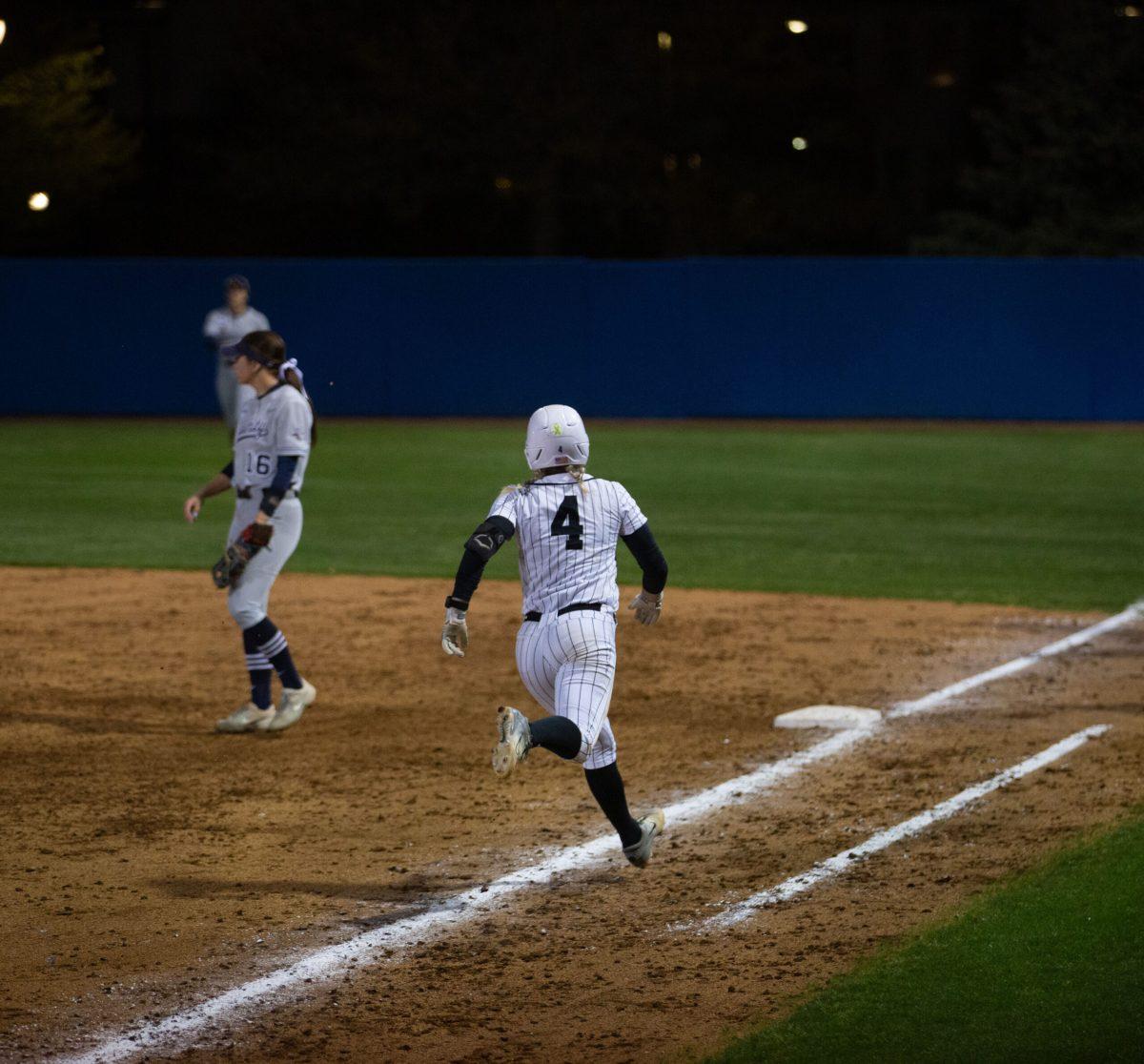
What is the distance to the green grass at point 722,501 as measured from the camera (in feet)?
48.7

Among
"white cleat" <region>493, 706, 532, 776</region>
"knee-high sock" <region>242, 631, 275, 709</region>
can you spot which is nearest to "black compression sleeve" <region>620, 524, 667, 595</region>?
"white cleat" <region>493, 706, 532, 776</region>

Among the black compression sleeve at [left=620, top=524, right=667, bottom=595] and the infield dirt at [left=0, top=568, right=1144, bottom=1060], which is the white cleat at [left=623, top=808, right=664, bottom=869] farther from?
the black compression sleeve at [left=620, top=524, right=667, bottom=595]

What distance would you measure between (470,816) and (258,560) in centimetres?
208

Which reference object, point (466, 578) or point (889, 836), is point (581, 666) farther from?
point (889, 836)

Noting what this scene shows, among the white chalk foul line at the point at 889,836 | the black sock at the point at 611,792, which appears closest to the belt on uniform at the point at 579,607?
the black sock at the point at 611,792

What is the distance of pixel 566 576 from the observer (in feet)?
20.5

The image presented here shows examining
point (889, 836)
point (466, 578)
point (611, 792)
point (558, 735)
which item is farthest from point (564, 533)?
point (889, 836)

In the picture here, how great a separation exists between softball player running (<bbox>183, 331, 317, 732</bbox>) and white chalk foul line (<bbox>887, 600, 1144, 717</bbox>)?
340 cm

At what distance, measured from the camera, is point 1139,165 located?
35750 mm

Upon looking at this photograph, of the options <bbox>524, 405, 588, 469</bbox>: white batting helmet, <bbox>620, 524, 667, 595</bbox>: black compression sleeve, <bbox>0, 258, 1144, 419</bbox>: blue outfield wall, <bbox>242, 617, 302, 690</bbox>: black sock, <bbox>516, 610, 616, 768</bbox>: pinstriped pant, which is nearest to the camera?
<bbox>516, 610, 616, 768</bbox>: pinstriped pant

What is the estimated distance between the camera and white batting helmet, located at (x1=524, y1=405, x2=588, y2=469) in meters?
6.21

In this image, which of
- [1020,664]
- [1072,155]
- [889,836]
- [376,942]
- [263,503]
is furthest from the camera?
[1072,155]

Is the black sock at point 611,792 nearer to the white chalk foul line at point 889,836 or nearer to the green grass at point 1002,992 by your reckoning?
the white chalk foul line at point 889,836

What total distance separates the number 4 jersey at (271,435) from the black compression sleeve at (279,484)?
3 cm
